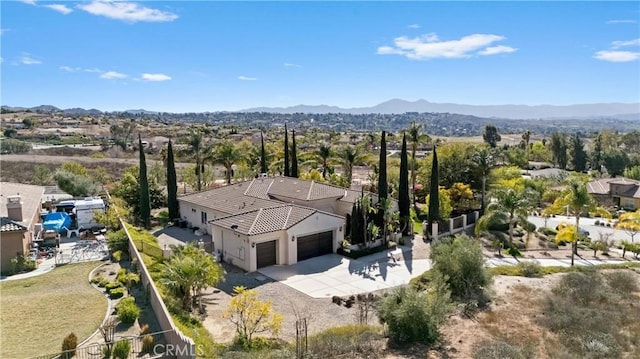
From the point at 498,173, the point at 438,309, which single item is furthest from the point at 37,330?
the point at 498,173

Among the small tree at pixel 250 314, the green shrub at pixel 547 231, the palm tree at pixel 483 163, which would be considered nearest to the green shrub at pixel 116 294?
the small tree at pixel 250 314

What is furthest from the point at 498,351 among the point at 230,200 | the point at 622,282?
the point at 230,200

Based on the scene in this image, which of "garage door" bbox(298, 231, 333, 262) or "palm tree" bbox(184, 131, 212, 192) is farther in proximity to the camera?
"palm tree" bbox(184, 131, 212, 192)

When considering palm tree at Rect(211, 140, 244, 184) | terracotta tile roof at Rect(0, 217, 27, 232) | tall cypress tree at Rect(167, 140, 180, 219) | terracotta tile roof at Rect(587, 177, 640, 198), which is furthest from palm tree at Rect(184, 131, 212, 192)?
→ terracotta tile roof at Rect(587, 177, 640, 198)

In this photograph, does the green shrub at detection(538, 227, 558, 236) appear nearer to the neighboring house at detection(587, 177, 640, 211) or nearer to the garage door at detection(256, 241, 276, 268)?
the neighboring house at detection(587, 177, 640, 211)

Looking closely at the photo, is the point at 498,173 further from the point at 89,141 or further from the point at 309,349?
the point at 89,141
